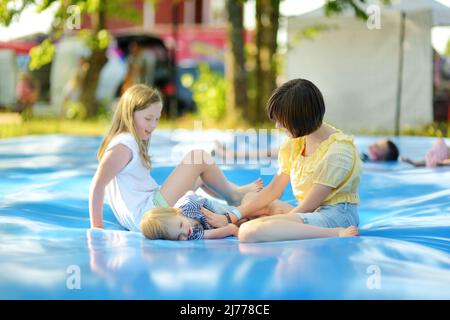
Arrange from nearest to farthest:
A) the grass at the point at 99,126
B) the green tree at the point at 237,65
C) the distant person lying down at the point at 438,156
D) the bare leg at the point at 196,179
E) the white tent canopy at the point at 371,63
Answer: the bare leg at the point at 196,179, the distant person lying down at the point at 438,156, the grass at the point at 99,126, the white tent canopy at the point at 371,63, the green tree at the point at 237,65

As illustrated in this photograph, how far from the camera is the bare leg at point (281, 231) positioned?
291 centimetres

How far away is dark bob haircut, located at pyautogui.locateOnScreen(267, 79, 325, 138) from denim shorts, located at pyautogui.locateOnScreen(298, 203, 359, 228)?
0.35 m

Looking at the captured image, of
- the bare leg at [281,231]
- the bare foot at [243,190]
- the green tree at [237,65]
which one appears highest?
the green tree at [237,65]

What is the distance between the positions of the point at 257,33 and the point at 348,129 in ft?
7.15

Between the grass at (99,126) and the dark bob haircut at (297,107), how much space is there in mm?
5941

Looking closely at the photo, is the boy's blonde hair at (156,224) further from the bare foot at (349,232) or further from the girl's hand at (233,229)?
the bare foot at (349,232)

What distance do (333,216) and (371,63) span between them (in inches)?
286

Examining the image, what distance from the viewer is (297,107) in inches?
122

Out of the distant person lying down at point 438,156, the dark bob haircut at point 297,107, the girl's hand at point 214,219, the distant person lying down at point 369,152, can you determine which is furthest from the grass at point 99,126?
the dark bob haircut at point 297,107

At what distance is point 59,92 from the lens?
1357cm

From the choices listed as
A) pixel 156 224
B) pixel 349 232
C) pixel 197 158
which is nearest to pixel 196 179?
pixel 197 158

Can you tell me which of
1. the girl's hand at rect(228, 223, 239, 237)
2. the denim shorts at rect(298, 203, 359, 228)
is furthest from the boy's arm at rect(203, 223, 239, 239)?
the denim shorts at rect(298, 203, 359, 228)
